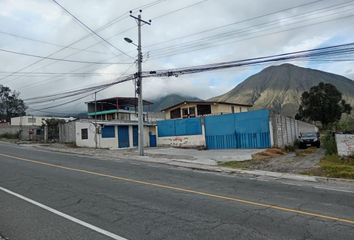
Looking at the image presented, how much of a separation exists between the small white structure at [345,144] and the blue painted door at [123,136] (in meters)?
26.4

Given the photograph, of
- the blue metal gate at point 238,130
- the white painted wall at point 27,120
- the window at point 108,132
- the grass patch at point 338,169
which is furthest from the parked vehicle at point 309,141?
the white painted wall at point 27,120

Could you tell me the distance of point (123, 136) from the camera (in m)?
43.9

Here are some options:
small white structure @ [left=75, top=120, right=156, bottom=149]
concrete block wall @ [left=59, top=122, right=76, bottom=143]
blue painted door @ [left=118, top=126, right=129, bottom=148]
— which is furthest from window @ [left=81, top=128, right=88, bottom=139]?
blue painted door @ [left=118, top=126, right=129, bottom=148]

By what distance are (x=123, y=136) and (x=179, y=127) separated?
268 inches

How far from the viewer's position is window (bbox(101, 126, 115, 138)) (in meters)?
41.1

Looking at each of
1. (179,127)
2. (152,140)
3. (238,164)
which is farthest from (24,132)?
(238,164)

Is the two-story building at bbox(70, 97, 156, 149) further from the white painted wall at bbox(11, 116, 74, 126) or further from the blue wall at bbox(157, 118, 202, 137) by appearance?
the white painted wall at bbox(11, 116, 74, 126)

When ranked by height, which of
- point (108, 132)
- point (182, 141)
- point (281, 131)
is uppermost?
point (108, 132)

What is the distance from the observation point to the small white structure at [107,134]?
40.7 meters

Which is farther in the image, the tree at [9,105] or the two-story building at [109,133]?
the tree at [9,105]

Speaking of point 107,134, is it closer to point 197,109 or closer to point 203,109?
point 197,109

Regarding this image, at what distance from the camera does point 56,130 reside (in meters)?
49.9

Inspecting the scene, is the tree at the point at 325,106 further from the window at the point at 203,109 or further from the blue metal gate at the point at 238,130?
the blue metal gate at the point at 238,130

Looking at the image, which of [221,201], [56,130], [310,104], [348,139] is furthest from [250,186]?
[310,104]
